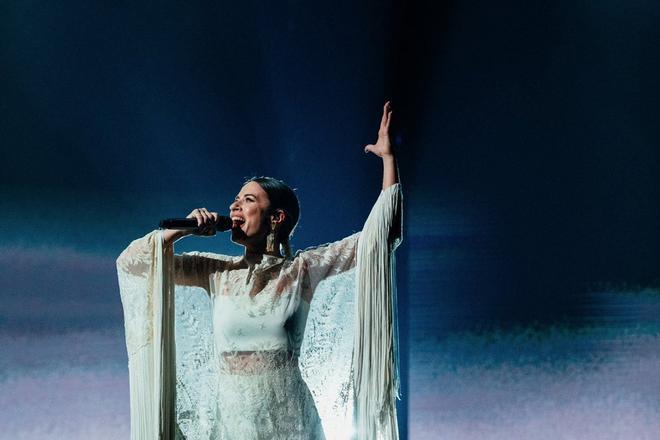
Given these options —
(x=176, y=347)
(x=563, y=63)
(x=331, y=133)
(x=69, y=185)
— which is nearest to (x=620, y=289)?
(x=563, y=63)

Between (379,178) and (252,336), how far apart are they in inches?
26.9

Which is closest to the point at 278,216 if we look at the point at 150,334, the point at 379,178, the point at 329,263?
the point at 329,263

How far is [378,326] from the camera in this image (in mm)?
1562

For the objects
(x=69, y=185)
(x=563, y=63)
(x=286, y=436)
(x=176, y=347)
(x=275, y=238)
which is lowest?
(x=286, y=436)

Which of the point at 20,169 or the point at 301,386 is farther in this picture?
the point at 20,169

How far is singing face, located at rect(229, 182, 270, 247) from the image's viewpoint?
1639 mm

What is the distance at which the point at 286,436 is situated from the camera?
154 centimetres

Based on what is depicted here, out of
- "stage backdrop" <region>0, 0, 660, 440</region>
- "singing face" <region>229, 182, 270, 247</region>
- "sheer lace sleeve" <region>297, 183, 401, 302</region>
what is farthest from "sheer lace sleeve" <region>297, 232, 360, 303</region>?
"stage backdrop" <region>0, 0, 660, 440</region>

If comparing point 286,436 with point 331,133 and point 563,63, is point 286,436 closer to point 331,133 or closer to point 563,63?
point 331,133

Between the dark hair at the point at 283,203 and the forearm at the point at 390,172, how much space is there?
0.22 m

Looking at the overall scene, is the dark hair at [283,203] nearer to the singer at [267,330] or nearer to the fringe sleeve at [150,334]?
the singer at [267,330]

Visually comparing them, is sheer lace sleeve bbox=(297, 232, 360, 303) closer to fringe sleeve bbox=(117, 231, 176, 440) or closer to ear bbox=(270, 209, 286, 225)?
ear bbox=(270, 209, 286, 225)

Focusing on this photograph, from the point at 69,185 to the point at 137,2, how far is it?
50cm

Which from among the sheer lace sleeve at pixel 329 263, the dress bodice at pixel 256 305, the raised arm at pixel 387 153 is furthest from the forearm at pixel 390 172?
the dress bodice at pixel 256 305
